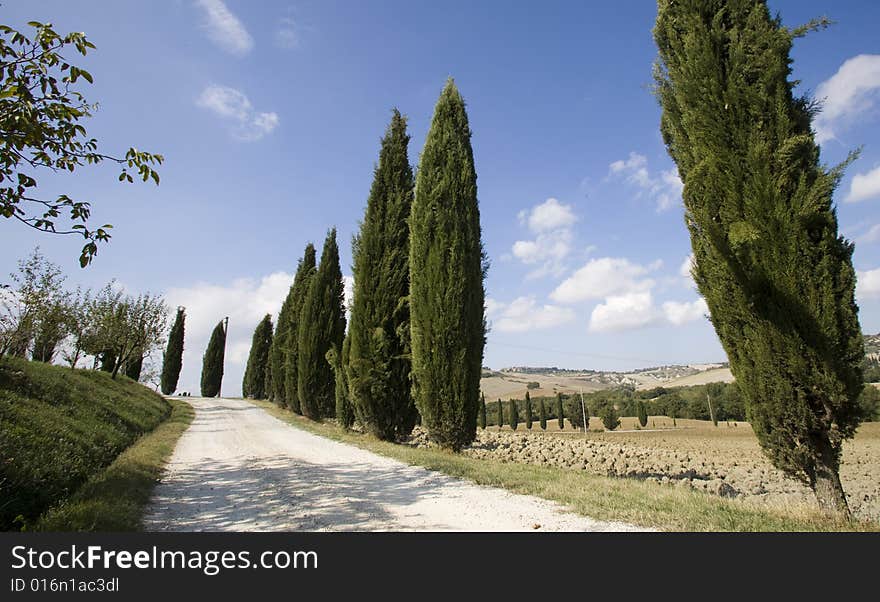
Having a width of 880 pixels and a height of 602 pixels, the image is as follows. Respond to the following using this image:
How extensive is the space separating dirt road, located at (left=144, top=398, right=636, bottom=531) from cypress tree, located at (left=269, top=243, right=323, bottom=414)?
15.6m

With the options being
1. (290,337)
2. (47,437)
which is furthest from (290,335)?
(47,437)

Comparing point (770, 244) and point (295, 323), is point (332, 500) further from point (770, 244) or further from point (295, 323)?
point (295, 323)

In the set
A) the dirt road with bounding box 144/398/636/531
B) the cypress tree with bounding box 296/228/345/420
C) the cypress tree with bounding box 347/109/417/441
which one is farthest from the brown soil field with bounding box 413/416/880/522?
the cypress tree with bounding box 296/228/345/420

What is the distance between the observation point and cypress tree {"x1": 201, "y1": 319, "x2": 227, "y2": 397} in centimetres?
4456

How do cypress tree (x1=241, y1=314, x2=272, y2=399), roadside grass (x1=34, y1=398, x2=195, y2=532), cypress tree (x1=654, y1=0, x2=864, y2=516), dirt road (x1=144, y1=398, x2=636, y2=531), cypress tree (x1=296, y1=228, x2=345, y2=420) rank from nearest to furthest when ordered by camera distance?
roadside grass (x1=34, y1=398, x2=195, y2=532)
dirt road (x1=144, y1=398, x2=636, y2=531)
cypress tree (x1=654, y1=0, x2=864, y2=516)
cypress tree (x1=296, y1=228, x2=345, y2=420)
cypress tree (x1=241, y1=314, x2=272, y2=399)

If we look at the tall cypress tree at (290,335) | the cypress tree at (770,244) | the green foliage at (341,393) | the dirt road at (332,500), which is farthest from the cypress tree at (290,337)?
the cypress tree at (770,244)

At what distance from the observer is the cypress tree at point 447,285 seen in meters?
10.3

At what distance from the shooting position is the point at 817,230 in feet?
16.6

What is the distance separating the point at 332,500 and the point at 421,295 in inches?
242

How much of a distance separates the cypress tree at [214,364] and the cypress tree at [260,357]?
627 centimetres

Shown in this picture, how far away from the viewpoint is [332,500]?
547 centimetres

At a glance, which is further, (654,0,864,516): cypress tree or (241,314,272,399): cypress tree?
(241,314,272,399): cypress tree

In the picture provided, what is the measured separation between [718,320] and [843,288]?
1333 millimetres

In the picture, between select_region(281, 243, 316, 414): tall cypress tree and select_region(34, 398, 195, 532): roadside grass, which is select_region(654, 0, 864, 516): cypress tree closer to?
select_region(34, 398, 195, 532): roadside grass
